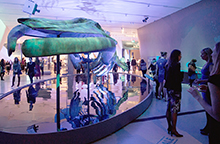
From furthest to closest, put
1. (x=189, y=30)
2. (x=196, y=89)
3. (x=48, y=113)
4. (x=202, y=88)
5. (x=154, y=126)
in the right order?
1. (x=189, y=30)
2. (x=48, y=113)
3. (x=154, y=126)
4. (x=202, y=88)
5. (x=196, y=89)

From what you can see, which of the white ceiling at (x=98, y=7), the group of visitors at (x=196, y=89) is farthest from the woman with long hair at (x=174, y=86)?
the white ceiling at (x=98, y=7)

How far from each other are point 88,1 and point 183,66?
6798 mm

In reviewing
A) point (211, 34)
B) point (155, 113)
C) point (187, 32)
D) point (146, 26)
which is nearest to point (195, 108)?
point (155, 113)

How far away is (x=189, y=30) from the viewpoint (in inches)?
389

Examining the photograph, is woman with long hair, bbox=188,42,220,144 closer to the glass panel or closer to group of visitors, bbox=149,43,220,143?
group of visitors, bbox=149,43,220,143

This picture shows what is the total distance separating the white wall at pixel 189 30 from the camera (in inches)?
323

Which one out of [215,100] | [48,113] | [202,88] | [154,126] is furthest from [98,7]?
[215,100]

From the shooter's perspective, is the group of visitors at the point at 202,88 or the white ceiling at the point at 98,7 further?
the white ceiling at the point at 98,7

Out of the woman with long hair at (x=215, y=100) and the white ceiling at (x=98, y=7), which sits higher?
the white ceiling at (x=98, y=7)

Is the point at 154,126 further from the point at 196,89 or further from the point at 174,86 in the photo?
the point at 196,89

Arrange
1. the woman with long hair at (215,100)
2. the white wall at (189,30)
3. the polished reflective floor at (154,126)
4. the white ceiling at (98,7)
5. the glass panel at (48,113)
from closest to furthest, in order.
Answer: the woman with long hair at (215,100), the polished reflective floor at (154,126), the glass panel at (48,113), the white wall at (189,30), the white ceiling at (98,7)

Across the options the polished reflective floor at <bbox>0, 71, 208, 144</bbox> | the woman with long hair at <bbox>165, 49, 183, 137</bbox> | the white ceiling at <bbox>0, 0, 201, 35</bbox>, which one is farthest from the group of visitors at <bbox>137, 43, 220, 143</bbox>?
the white ceiling at <bbox>0, 0, 201, 35</bbox>

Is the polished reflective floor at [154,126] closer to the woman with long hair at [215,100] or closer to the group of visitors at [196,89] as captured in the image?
the group of visitors at [196,89]

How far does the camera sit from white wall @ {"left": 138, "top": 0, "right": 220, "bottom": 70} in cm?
820
